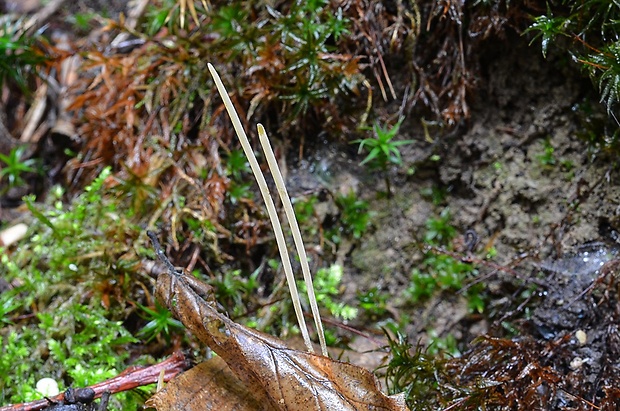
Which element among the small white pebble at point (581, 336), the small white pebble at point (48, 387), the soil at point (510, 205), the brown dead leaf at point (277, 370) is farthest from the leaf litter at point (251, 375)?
the small white pebble at point (581, 336)

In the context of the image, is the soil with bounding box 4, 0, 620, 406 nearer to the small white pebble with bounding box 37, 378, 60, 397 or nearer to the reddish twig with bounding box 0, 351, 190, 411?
the reddish twig with bounding box 0, 351, 190, 411

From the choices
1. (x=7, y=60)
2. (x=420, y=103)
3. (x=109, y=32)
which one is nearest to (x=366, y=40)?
(x=420, y=103)

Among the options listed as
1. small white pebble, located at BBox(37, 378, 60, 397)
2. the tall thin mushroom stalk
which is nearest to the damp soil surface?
the tall thin mushroom stalk

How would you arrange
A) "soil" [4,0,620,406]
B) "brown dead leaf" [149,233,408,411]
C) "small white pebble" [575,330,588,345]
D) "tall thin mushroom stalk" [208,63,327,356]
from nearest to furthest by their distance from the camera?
"tall thin mushroom stalk" [208,63,327,356], "brown dead leaf" [149,233,408,411], "small white pebble" [575,330,588,345], "soil" [4,0,620,406]

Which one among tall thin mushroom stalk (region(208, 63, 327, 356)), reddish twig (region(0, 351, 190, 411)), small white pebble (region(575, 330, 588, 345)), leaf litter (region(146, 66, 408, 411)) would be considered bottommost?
reddish twig (region(0, 351, 190, 411))

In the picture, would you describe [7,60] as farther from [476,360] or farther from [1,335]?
[476,360]

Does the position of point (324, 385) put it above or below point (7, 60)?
below

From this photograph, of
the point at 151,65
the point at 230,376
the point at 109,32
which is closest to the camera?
the point at 230,376
